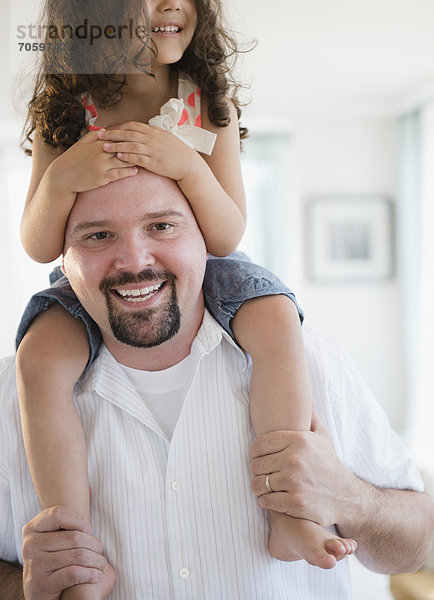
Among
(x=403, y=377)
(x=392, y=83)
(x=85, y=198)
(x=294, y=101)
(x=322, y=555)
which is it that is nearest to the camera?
(x=322, y=555)

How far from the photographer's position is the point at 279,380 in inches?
39.8

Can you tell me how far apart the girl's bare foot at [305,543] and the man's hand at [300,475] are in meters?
0.02

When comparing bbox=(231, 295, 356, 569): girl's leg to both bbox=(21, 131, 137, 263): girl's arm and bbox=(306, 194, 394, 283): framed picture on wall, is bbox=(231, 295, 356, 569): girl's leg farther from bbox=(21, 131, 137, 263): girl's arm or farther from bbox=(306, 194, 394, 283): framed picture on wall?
bbox=(306, 194, 394, 283): framed picture on wall

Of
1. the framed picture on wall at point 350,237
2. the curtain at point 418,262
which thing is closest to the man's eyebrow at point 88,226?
the curtain at point 418,262

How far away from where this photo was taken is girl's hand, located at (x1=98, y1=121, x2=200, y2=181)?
3.20 ft

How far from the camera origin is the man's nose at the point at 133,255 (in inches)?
39.0

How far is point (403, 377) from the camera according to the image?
4.70 meters

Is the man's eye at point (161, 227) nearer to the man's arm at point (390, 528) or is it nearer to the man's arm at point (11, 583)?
the man's arm at point (390, 528)

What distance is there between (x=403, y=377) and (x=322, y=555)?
3997mm

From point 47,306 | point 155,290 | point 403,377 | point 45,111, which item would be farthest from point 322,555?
point 403,377

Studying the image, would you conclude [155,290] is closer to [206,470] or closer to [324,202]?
[206,470]

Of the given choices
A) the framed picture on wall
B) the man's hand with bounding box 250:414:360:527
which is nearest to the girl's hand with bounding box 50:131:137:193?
the man's hand with bounding box 250:414:360:527

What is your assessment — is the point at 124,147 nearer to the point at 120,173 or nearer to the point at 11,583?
the point at 120,173

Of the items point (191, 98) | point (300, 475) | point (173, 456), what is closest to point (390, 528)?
point (300, 475)
